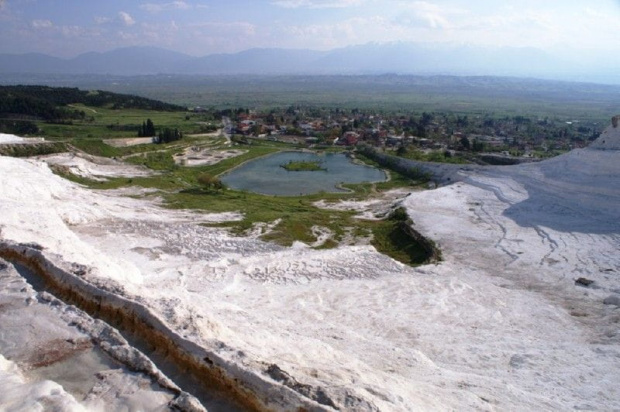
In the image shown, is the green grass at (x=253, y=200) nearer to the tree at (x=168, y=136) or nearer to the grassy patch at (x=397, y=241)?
the grassy patch at (x=397, y=241)

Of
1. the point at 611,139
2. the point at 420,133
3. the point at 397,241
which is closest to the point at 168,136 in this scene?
the point at 420,133

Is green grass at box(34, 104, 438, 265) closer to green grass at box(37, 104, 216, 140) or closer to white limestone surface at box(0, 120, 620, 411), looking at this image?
green grass at box(37, 104, 216, 140)

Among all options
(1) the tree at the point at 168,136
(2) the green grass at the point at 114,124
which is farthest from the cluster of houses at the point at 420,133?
(1) the tree at the point at 168,136

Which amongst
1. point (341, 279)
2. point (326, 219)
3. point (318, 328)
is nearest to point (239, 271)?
point (341, 279)

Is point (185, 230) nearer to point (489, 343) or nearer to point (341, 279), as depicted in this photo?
point (341, 279)

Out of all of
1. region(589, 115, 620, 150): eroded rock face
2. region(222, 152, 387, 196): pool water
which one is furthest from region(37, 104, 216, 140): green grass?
region(589, 115, 620, 150): eroded rock face

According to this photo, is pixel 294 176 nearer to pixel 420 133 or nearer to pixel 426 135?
pixel 420 133
